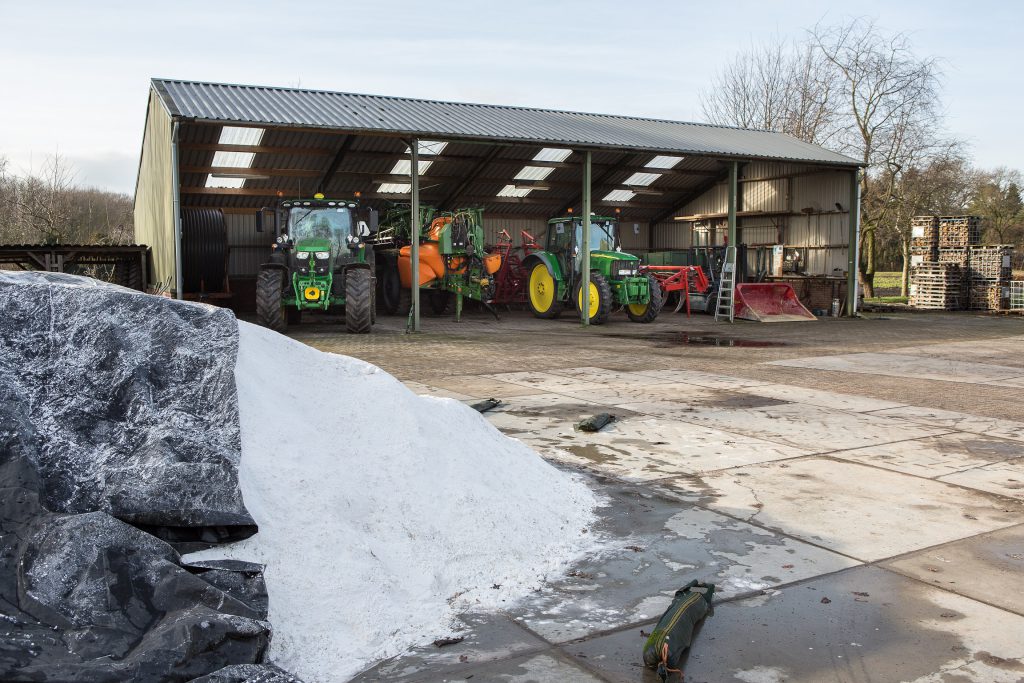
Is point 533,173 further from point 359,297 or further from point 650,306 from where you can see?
point 359,297

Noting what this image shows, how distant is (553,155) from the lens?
21.4 meters

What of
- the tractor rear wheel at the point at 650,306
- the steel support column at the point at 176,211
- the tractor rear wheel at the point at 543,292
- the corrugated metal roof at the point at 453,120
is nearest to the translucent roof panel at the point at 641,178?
the corrugated metal roof at the point at 453,120

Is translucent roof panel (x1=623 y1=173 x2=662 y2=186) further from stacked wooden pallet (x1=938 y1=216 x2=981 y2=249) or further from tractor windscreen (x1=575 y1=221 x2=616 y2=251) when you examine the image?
stacked wooden pallet (x1=938 y1=216 x2=981 y2=249)

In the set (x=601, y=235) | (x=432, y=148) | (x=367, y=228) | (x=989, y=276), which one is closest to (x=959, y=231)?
(x=989, y=276)

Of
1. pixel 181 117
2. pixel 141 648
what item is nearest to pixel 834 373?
pixel 141 648

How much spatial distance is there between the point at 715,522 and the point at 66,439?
10.2ft

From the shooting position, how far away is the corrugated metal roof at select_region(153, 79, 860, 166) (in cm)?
1512

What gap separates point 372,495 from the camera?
153 inches

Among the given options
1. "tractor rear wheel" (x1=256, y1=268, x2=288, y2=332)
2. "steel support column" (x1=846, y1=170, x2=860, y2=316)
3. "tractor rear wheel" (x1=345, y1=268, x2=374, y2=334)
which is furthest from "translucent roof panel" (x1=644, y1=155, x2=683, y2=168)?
"tractor rear wheel" (x1=256, y1=268, x2=288, y2=332)

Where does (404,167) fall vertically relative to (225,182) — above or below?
above

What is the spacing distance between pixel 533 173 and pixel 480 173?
62.1 inches

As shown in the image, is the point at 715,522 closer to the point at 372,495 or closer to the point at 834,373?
the point at 372,495

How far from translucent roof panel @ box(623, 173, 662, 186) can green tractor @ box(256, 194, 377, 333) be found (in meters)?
9.76

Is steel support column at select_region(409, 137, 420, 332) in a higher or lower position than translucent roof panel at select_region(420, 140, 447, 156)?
lower
